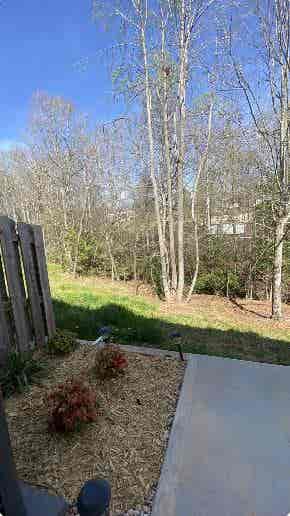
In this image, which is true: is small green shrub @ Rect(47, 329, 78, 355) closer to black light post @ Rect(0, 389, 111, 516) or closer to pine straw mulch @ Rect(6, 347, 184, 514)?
pine straw mulch @ Rect(6, 347, 184, 514)

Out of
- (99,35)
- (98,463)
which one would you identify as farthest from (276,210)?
(98,463)

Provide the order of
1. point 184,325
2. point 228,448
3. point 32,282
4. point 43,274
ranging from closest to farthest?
point 228,448, point 32,282, point 43,274, point 184,325

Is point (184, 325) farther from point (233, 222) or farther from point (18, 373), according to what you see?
point (233, 222)

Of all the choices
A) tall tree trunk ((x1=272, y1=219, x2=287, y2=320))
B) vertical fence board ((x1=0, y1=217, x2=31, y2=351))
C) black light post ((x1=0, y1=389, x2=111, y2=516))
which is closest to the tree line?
tall tree trunk ((x1=272, y1=219, x2=287, y2=320))

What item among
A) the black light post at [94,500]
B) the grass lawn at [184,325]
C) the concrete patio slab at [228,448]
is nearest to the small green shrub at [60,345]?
the grass lawn at [184,325]

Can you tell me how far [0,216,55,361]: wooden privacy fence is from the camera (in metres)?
2.68

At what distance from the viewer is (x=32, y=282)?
3008mm

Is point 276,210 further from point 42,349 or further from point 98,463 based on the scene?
point 98,463

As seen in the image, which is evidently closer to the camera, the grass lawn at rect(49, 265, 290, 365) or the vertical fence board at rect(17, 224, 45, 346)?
the vertical fence board at rect(17, 224, 45, 346)

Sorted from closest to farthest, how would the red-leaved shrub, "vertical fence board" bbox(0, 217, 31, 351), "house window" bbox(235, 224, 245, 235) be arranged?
1. the red-leaved shrub
2. "vertical fence board" bbox(0, 217, 31, 351)
3. "house window" bbox(235, 224, 245, 235)

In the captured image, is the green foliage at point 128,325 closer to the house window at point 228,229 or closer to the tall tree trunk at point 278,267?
the tall tree trunk at point 278,267

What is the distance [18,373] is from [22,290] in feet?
2.69

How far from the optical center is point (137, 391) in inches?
94.3

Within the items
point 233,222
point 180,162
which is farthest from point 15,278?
point 233,222
